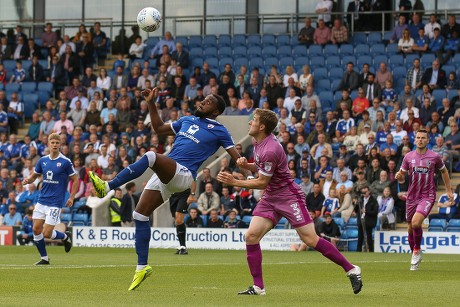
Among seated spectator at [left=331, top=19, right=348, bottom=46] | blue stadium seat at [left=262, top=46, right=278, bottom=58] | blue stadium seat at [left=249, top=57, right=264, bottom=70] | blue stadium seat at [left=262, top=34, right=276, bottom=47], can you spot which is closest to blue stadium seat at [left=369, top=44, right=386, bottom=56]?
seated spectator at [left=331, top=19, right=348, bottom=46]

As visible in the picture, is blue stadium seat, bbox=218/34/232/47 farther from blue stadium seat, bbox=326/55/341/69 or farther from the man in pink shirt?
blue stadium seat, bbox=326/55/341/69

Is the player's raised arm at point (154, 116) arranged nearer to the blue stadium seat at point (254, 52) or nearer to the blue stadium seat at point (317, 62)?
the blue stadium seat at point (317, 62)

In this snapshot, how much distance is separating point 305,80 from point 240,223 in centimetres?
636

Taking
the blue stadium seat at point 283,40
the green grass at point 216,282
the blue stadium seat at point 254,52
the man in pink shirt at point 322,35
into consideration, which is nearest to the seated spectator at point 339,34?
the man in pink shirt at point 322,35

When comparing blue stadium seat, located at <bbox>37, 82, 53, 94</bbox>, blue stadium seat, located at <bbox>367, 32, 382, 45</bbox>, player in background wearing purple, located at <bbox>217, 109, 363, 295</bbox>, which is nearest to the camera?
player in background wearing purple, located at <bbox>217, 109, 363, 295</bbox>

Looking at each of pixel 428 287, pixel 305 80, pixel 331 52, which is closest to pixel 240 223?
pixel 305 80

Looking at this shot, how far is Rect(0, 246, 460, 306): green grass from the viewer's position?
11.4 m

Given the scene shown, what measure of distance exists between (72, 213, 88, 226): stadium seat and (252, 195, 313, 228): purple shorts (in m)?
19.5

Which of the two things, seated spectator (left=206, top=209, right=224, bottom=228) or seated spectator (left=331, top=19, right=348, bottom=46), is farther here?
seated spectator (left=331, top=19, right=348, bottom=46)

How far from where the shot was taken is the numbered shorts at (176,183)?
12.8m

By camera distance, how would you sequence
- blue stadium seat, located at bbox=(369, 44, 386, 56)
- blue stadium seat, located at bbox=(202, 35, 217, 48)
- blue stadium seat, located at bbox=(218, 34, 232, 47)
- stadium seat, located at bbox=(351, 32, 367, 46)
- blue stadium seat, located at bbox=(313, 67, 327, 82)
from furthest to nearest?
blue stadium seat, located at bbox=(202, 35, 217, 48), blue stadium seat, located at bbox=(218, 34, 232, 47), stadium seat, located at bbox=(351, 32, 367, 46), blue stadium seat, located at bbox=(369, 44, 386, 56), blue stadium seat, located at bbox=(313, 67, 327, 82)

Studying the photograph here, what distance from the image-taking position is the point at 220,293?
12367 millimetres

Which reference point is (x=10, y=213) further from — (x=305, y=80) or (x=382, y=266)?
(x=382, y=266)

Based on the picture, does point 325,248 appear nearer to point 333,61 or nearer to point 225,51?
point 333,61
